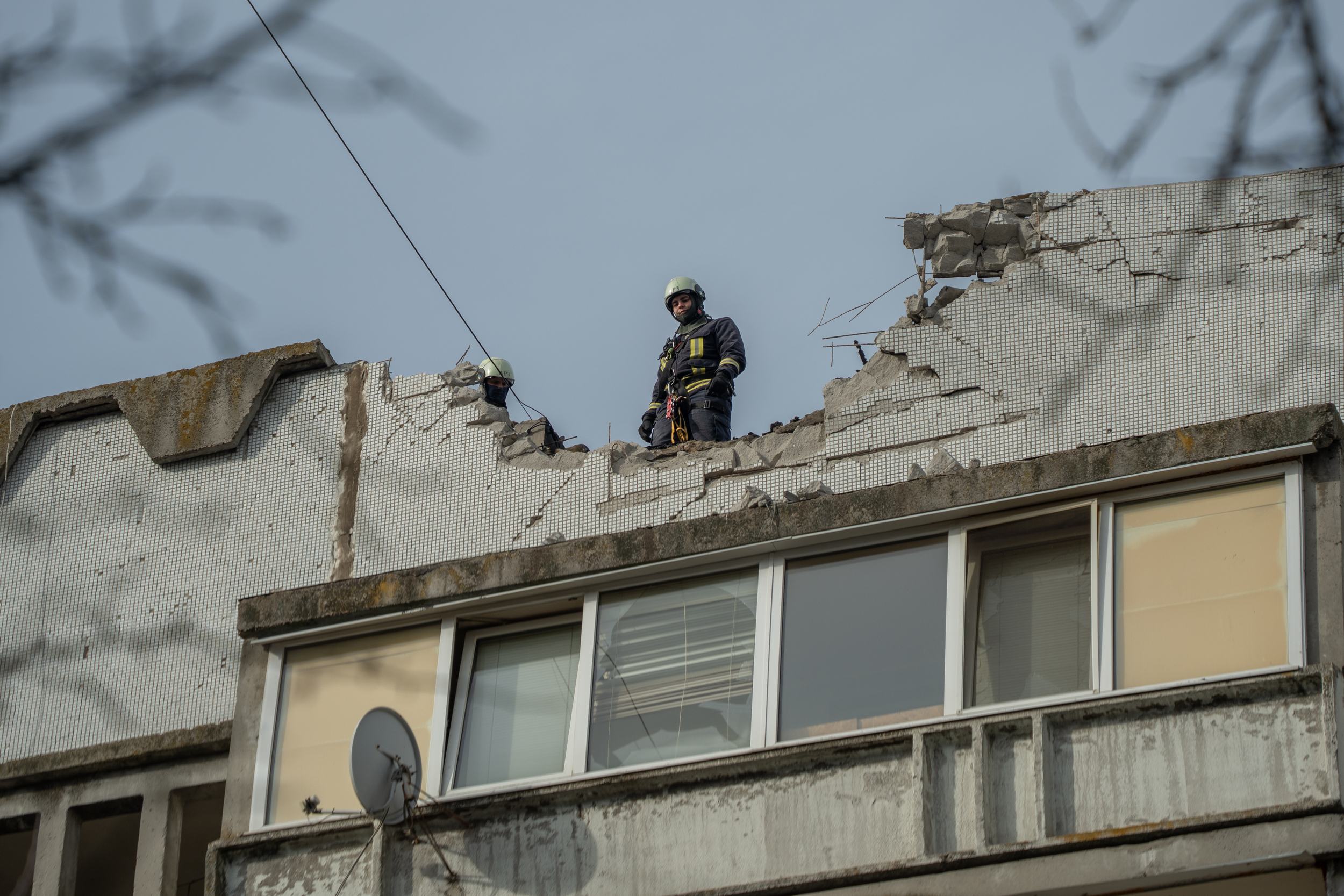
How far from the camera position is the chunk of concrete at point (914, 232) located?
10.7 metres

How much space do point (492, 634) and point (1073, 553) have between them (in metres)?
3.03

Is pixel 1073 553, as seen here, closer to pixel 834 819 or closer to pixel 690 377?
pixel 834 819

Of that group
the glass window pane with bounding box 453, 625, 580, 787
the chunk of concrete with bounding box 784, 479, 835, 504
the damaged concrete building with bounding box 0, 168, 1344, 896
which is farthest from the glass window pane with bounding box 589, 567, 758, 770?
the chunk of concrete with bounding box 784, 479, 835, 504

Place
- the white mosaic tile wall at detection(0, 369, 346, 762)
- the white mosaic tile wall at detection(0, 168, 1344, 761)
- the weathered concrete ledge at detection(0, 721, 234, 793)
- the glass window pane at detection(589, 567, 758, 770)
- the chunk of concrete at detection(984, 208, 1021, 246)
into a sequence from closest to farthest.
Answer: the glass window pane at detection(589, 567, 758, 770) < the white mosaic tile wall at detection(0, 168, 1344, 761) < the weathered concrete ledge at detection(0, 721, 234, 793) < the chunk of concrete at detection(984, 208, 1021, 246) < the white mosaic tile wall at detection(0, 369, 346, 762)

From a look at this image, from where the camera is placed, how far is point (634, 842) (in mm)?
7875

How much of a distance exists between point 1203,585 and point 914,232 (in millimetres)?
3973

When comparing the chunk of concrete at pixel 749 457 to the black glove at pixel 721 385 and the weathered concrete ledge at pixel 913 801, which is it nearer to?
the black glove at pixel 721 385

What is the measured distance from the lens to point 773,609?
8133mm

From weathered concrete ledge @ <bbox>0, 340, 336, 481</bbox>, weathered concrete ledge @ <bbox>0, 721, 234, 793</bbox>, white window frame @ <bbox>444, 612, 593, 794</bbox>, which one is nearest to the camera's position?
white window frame @ <bbox>444, 612, 593, 794</bbox>

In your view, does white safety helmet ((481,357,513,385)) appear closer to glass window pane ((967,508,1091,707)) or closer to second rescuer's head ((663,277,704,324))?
second rescuer's head ((663,277,704,324))

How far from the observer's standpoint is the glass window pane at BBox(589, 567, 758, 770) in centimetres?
807

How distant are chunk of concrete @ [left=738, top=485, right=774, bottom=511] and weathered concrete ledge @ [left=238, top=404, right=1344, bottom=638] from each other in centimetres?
178

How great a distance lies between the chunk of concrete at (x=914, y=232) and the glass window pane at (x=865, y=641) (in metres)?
3.20

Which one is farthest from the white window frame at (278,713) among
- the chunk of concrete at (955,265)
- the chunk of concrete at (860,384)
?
the chunk of concrete at (955,265)
